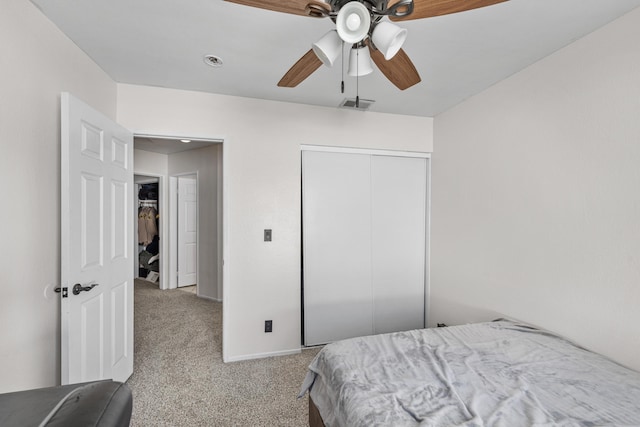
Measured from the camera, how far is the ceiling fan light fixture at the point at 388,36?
43.1 inches

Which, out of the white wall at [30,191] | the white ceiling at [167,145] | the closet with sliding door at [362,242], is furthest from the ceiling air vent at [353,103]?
the white ceiling at [167,145]

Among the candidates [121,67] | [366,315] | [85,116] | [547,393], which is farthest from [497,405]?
[121,67]

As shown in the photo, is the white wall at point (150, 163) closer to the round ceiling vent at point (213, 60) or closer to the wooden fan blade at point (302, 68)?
the round ceiling vent at point (213, 60)

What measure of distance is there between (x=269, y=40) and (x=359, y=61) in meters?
0.78

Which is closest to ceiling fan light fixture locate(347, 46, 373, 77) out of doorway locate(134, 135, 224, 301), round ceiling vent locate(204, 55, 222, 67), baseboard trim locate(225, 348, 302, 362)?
round ceiling vent locate(204, 55, 222, 67)

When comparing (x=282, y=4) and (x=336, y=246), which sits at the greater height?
(x=282, y=4)

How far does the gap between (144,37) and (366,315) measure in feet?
9.59

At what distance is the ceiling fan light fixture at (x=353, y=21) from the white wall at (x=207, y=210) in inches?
143

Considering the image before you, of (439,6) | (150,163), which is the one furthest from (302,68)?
(150,163)

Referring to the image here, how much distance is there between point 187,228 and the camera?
5.11 meters

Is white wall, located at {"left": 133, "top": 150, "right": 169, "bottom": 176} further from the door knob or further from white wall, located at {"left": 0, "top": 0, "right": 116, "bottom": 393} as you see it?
the door knob

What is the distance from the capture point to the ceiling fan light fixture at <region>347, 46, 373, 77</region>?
1.34 metres

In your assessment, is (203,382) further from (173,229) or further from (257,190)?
(173,229)

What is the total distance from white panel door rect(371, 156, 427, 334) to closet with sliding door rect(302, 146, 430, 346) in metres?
0.01
